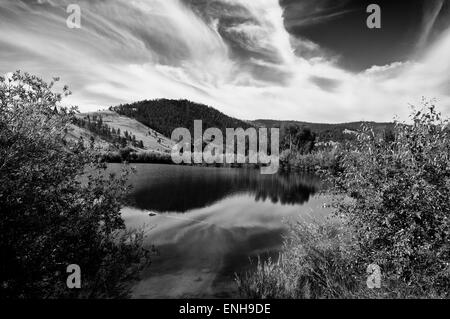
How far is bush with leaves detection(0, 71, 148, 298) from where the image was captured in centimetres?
1005

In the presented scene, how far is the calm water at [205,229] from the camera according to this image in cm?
2006

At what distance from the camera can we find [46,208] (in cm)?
1146

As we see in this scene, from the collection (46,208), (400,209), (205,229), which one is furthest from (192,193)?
(400,209)

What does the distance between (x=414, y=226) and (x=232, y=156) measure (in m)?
127

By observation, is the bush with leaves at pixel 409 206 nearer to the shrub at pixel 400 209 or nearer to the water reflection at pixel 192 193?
the shrub at pixel 400 209

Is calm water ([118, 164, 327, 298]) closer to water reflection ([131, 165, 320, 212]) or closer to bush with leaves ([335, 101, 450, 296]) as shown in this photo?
water reflection ([131, 165, 320, 212])

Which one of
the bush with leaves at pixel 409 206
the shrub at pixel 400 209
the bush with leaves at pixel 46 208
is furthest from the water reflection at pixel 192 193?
the bush with leaves at pixel 409 206

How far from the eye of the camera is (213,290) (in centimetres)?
1912

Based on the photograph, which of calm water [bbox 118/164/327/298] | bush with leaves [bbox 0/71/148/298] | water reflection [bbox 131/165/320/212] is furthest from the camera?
water reflection [bbox 131/165/320/212]

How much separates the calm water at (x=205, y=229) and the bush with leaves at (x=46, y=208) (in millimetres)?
4981

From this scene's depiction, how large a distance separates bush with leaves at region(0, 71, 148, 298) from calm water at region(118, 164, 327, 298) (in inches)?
196

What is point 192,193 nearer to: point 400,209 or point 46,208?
point 46,208

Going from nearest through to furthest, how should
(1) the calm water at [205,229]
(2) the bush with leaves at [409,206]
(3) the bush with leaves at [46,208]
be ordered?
(3) the bush with leaves at [46,208] → (2) the bush with leaves at [409,206] → (1) the calm water at [205,229]

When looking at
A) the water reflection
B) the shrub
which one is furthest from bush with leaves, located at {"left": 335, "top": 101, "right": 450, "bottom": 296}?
the water reflection
